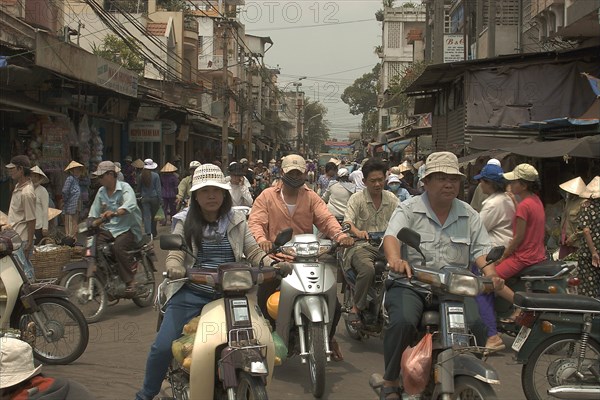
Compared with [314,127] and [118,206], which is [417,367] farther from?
[314,127]

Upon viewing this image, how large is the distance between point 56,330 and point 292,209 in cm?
227

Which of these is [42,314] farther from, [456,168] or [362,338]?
[456,168]

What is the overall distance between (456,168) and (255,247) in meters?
1.39

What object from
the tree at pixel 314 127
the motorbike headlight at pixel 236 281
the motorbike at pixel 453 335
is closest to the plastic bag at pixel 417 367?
the motorbike at pixel 453 335

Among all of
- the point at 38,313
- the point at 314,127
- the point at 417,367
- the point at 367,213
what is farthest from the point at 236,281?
the point at 314,127

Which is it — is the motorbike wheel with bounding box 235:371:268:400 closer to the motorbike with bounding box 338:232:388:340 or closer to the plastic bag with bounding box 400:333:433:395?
the plastic bag with bounding box 400:333:433:395

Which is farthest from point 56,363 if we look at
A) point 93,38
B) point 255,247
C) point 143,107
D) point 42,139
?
point 93,38

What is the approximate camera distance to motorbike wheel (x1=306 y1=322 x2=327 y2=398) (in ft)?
18.2

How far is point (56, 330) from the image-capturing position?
21.3 feet

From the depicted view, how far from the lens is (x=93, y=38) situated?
34.4 meters

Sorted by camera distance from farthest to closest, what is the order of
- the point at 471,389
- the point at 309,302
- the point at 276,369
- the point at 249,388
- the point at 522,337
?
1. the point at 276,369
2. the point at 309,302
3. the point at 522,337
4. the point at 249,388
5. the point at 471,389

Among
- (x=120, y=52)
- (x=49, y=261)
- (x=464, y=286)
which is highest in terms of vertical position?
(x=120, y=52)

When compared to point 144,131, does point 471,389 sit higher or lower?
lower

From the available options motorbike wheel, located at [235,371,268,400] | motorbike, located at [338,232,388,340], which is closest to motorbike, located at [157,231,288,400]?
motorbike wheel, located at [235,371,268,400]
